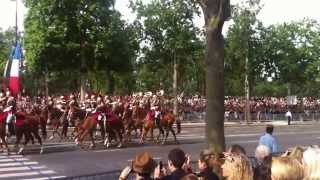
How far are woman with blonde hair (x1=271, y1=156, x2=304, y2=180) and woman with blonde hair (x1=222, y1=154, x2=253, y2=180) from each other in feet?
1.27

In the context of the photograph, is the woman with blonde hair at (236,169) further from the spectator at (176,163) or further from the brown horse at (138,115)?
the brown horse at (138,115)

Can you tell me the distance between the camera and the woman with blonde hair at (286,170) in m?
6.65

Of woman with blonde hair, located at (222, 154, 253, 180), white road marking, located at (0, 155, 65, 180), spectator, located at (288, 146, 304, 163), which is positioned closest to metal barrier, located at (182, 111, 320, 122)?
white road marking, located at (0, 155, 65, 180)

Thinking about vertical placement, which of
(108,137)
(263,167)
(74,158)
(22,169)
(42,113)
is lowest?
(22,169)

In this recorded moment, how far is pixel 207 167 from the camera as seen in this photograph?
762cm

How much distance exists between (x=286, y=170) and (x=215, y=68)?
620 centimetres

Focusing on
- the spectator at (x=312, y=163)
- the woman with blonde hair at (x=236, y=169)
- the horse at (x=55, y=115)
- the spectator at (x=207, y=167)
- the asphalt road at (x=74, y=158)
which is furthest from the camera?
the horse at (x=55, y=115)

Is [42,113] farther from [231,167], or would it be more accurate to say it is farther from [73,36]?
[231,167]

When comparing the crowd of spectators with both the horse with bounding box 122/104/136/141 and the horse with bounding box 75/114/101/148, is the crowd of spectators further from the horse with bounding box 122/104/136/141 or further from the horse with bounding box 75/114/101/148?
the horse with bounding box 122/104/136/141

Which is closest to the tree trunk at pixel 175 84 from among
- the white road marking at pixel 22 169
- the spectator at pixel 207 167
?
the white road marking at pixel 22 169

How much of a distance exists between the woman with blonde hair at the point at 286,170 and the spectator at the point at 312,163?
0.11 m

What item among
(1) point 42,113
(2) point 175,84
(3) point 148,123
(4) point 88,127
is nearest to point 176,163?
(4) point 88,127

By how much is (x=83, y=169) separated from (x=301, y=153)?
12747mm

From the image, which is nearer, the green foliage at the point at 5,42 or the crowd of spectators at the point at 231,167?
the crowd of spectators at the point at 231,167
